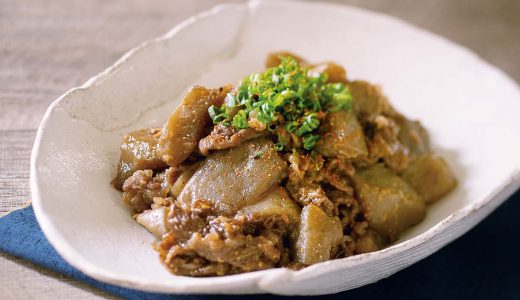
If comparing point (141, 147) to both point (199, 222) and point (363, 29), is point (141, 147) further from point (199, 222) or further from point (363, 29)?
point (363, 29)

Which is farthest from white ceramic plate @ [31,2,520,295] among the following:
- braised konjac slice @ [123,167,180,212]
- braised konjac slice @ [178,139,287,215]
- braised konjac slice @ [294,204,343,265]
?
braised konjac slice @ [178,139,287,215]

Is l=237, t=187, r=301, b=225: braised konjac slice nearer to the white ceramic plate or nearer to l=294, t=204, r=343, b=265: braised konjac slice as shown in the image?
l=294, t=204, r=343, b=265: braised konjac slice

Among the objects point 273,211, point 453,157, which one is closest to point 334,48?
point 453,157

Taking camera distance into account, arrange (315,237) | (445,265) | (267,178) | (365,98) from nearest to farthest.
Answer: (315,237) → (267,178) → (445,265) → (365,98)

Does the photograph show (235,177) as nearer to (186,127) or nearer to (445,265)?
(186,127)

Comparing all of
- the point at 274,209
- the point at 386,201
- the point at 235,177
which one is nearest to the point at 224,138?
the point at 235,177

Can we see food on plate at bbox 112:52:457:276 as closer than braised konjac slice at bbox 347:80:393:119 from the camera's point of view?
Yes

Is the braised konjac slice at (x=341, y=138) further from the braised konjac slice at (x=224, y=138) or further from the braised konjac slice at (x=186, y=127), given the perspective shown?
the braised konjac slice at (x=186, y=127)

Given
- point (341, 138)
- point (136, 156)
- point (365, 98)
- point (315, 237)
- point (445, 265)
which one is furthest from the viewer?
point (365, 98)
